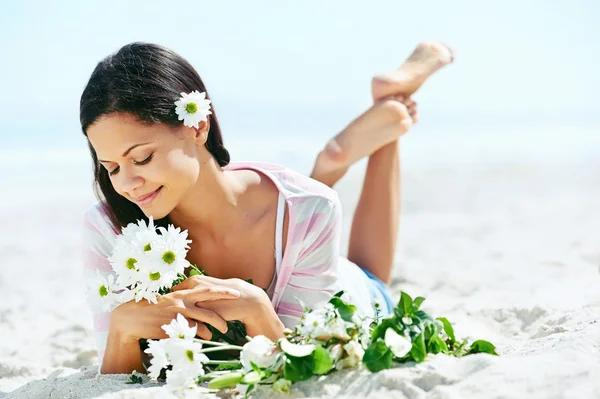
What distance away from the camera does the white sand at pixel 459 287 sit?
2158mm

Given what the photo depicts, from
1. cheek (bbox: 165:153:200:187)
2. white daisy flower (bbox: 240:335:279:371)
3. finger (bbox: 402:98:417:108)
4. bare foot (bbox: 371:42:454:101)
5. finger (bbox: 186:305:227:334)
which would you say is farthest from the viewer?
finger (bbox: 402:98:417:108)

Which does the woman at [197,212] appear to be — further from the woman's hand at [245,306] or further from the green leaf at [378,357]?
the green leaf at [378,357]

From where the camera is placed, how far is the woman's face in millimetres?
2643

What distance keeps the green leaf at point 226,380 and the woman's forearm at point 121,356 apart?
561 mm

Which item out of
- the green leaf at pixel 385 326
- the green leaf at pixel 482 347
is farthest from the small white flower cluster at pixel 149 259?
the green leaf at pixel 482 347

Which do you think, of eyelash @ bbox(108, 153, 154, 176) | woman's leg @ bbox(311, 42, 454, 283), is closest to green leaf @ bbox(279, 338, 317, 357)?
eyelash @ bbox(108, 153, 154, 176)

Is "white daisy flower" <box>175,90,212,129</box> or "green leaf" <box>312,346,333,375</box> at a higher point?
"white daisy flower" <box>175,90,212,129</box>

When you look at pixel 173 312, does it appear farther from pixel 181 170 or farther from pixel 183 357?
pixel 181 170

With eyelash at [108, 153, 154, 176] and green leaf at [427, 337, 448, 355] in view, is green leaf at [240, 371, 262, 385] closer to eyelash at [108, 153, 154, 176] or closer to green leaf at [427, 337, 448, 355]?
green leaf at [427, 337, 448, 355]

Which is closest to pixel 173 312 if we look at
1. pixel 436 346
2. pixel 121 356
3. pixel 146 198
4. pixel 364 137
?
pixel 121 356

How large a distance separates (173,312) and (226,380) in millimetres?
410

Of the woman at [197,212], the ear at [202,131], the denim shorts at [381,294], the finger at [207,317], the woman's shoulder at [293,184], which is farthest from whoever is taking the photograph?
the denim shorts at [381,294]

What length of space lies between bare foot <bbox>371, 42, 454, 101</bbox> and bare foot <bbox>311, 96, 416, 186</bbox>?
111 mm

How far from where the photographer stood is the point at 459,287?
16.2ft
